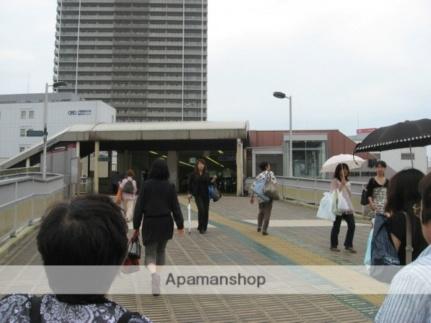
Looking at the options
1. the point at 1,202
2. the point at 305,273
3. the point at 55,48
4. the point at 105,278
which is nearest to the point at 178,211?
the point at 305,273

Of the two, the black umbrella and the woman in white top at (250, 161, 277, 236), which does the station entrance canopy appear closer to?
the woman in white top at (250, 161, 277, 236)

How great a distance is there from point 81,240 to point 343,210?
7.64 metres

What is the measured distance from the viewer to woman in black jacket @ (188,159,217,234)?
10953 mm

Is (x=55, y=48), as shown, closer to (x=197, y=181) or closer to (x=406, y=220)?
(x=197, y=181)

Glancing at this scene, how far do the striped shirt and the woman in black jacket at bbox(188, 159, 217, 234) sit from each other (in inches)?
368

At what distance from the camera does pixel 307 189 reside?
20.2 meters

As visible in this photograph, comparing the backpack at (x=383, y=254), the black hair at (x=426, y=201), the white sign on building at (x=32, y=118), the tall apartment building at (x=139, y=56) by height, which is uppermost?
the tall apartment building at (x=139, y=56)

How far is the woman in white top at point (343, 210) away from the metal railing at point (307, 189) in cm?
661

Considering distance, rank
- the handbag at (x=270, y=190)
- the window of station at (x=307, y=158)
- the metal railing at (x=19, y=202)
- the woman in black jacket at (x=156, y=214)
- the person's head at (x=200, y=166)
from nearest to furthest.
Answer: the woman in black jacket at (x=156, y=214) < the metal railing at (x=19, y=202) < the handbag at (x=270, y=190) < the person's head at (x=200, y=166) < the window of station at (x=307, y=158)

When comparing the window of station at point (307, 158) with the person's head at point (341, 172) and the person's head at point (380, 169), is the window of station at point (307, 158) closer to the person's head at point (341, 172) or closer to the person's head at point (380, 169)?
the person's head at point (341, 172)

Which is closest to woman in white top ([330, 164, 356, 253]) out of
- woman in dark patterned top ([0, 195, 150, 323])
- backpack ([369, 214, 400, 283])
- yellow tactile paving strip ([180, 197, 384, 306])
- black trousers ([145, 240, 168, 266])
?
yellow tactile paving strip ([180, 197, 384, 306])

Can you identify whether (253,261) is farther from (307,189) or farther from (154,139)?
(154,139)

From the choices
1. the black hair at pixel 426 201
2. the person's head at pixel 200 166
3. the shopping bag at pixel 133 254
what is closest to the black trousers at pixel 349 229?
→ the person's head at pixel 200 166

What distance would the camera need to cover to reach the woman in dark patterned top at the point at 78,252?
1.51 metres
